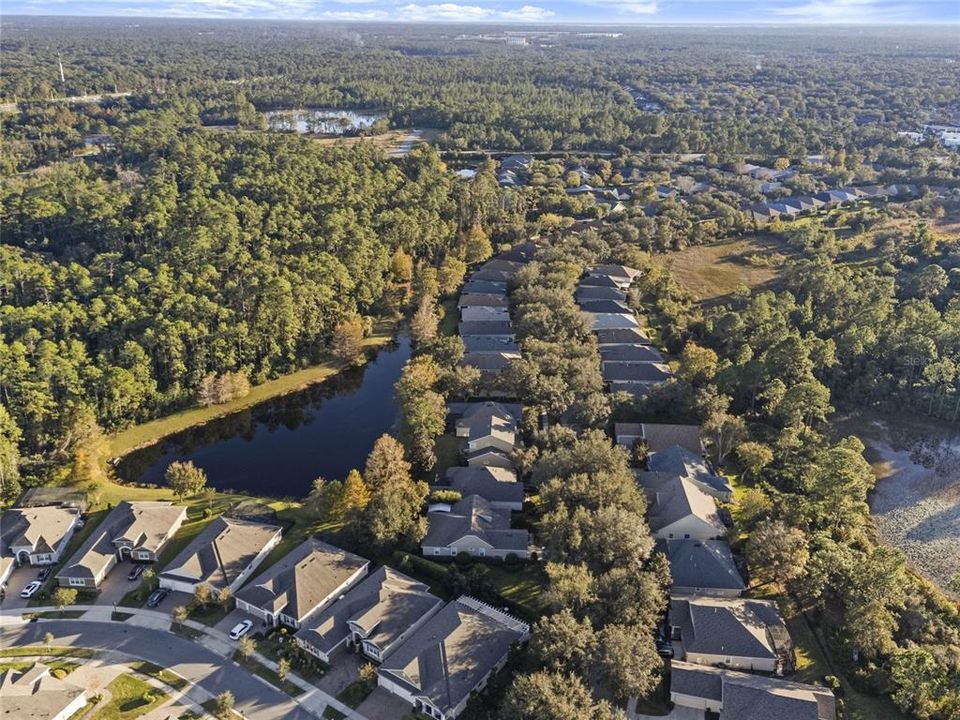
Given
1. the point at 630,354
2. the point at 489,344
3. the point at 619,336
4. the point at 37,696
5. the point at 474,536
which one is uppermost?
the point at 619,336

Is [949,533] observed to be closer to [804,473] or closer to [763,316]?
[804,473]

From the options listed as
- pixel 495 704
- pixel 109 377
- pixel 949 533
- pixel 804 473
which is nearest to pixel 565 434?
pixel 804 473

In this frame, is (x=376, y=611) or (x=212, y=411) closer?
(x=376, y=611)

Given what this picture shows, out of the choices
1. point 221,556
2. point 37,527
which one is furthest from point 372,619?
point 37,527

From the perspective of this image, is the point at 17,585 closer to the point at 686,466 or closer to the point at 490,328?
the point at 686,466

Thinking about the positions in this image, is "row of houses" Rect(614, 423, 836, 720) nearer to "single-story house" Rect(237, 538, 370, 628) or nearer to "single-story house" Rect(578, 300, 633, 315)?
"single-story house" Rect(237, 538, 370, 628)

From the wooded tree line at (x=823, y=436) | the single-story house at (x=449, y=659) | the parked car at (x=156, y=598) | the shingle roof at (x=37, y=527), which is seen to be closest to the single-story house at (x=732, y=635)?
the wooded tree line at (x=823, y=436)

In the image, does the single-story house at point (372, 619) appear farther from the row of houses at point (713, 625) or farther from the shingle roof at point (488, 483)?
the row of houses at point (713, 625)

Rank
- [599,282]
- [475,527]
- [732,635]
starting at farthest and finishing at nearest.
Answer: [599,282] < [475,527] < [732,635]

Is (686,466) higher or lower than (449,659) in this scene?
higher
